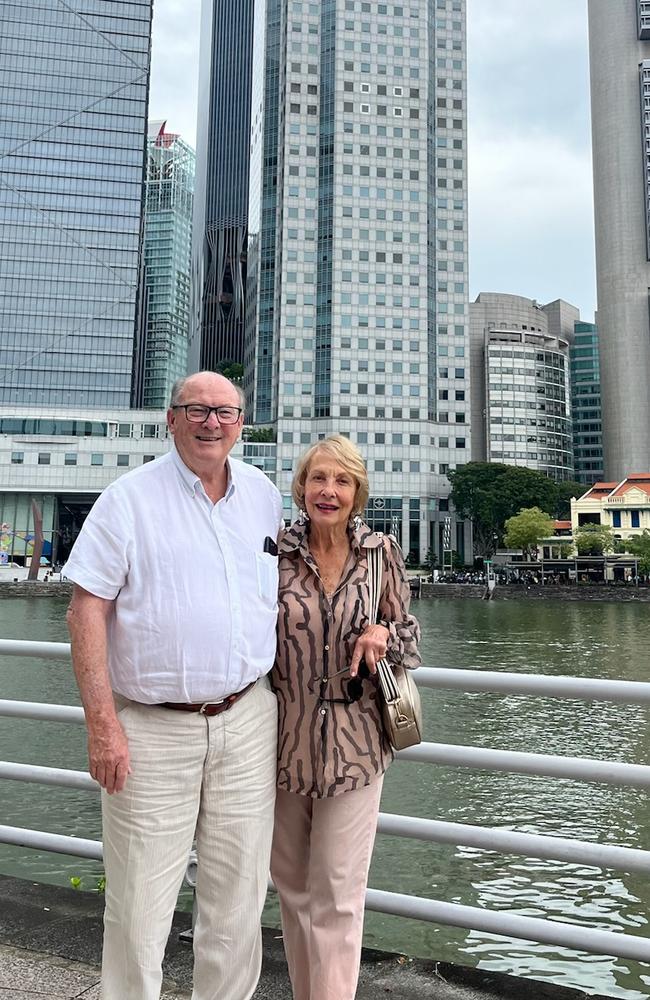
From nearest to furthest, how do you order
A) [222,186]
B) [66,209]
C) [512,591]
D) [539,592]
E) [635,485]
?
[539,592] < [512,591] < [635,485] < [66,209] < [222,186]

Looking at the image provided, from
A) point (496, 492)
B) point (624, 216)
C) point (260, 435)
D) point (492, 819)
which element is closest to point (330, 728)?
point (492, 819)

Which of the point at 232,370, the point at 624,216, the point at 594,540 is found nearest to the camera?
the point at 594,540

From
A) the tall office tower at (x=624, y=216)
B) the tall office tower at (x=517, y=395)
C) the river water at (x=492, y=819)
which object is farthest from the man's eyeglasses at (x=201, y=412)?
the tall office tower at (x=624, y=216)

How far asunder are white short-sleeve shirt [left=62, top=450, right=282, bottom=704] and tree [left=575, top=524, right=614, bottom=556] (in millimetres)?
80069

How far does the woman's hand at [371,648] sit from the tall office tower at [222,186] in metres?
120

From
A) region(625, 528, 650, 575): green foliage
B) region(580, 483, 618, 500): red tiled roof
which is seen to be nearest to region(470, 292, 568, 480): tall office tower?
region(580, 483, 618, 500): red tiled roof

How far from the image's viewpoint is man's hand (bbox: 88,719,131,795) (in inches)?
84.7

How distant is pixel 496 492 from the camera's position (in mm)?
81250

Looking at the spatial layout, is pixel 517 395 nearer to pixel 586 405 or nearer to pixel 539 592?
pixel 586 405

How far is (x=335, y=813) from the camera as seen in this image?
2.40 meters

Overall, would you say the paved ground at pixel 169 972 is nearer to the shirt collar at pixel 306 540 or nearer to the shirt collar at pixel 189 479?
the shirt collar at pixel 306 540

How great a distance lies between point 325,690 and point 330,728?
0.12 metres

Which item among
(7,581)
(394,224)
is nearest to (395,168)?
(394,224)

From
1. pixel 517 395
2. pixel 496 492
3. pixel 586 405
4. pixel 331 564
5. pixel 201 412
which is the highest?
pixel 586 405
